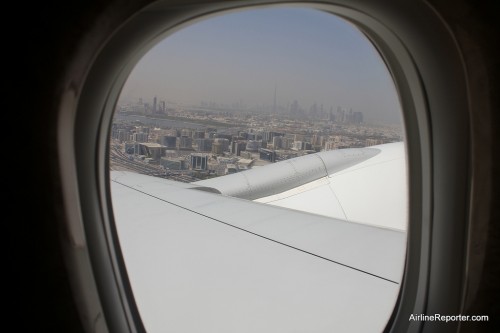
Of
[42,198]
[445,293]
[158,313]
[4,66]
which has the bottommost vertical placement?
[158,313]

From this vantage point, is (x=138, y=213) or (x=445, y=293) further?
(x=138, y=213)

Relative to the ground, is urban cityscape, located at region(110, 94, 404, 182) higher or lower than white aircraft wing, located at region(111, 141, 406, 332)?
higher

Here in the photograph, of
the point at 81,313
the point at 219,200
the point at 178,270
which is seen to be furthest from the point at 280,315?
the point at 219,200

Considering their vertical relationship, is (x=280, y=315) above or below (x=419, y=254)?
below

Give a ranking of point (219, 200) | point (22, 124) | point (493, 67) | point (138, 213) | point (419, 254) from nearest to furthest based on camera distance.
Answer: point (493, 67)
point (22, 124)
point (419, 254)
point (138, 213)
point (219, 200)

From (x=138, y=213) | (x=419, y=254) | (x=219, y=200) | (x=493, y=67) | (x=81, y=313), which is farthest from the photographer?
(x=219, y=200)

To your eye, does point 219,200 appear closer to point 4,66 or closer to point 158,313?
point 158,313

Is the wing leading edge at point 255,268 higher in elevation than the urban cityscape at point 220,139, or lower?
lower
